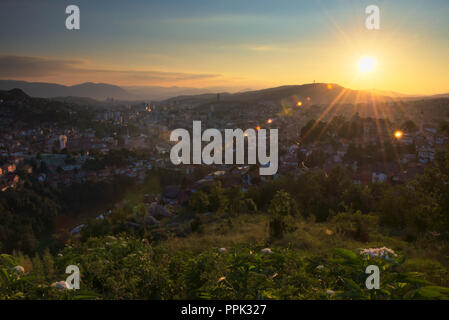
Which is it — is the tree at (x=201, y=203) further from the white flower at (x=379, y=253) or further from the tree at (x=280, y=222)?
the white flower at (x=379, y=253)

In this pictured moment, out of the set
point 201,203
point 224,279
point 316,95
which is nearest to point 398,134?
point 201,203

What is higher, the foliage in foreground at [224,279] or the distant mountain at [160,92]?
the distant mountain at [160,92]

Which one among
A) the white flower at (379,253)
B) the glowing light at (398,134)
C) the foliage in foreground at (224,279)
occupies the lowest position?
the foliage in foreground at (224,279)

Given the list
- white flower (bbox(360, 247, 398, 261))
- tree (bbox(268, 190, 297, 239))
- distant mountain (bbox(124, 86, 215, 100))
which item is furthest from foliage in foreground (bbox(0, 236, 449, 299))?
distant mountain (bbox(124, 86, 215, 100))

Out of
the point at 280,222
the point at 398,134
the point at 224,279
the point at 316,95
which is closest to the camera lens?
the point at 224,279

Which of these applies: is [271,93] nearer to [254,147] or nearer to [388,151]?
[254,147]

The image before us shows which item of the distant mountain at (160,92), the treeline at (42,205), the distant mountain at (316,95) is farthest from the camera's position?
the distant mountain at (160,92)

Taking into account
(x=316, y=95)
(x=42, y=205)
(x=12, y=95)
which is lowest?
(x=42, y=205)

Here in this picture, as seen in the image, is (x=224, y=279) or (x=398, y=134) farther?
(x=398, y=134)

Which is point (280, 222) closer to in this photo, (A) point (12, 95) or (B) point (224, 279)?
(B) point (224, 279)

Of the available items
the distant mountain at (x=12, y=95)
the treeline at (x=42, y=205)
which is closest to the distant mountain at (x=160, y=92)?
the distant mountain at (x=12, y=95)

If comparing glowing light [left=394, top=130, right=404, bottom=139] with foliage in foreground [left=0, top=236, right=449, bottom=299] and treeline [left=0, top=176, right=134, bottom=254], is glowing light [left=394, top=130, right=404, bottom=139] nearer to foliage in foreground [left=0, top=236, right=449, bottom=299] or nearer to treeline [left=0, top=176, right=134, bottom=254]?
treeline [left=0, top=176, right=134, bottom=254]
